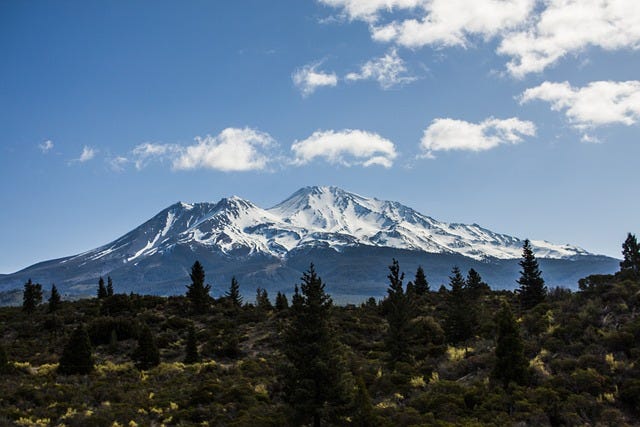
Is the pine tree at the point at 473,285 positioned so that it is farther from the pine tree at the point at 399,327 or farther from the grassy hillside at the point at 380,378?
the pine tree at the point at 399,327

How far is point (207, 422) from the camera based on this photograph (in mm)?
21578

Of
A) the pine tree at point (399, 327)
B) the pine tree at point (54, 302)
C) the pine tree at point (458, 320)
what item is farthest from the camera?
the pine tree at point (54, 302)

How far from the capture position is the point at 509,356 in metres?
22.9

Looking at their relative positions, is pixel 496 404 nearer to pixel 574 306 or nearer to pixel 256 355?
pixel 574 306

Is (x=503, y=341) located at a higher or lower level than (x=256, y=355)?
higher

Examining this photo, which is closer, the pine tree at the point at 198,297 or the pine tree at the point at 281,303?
the pine tree at the point at 198,297

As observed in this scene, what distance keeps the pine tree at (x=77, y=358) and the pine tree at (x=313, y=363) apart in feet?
54.5

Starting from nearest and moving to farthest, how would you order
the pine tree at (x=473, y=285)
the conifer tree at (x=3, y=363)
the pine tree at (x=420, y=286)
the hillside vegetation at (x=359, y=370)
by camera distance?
the hillside vegetation at (x=359, y=370), the conifer tree at (x=3, y=363), the pine tree at (x=473, y=285), the pine tree at (x=420, y=286)

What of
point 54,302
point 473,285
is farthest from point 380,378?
point 54,302

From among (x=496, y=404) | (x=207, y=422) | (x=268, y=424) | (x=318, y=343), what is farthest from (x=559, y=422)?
(x=207, y=422)

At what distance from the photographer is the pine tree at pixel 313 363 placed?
20078mm

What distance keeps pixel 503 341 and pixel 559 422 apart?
518 centimetres

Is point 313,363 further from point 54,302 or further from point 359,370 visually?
point 54,302

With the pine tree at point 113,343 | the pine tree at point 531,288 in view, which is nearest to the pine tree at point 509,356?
the pine tree at point 531,288
